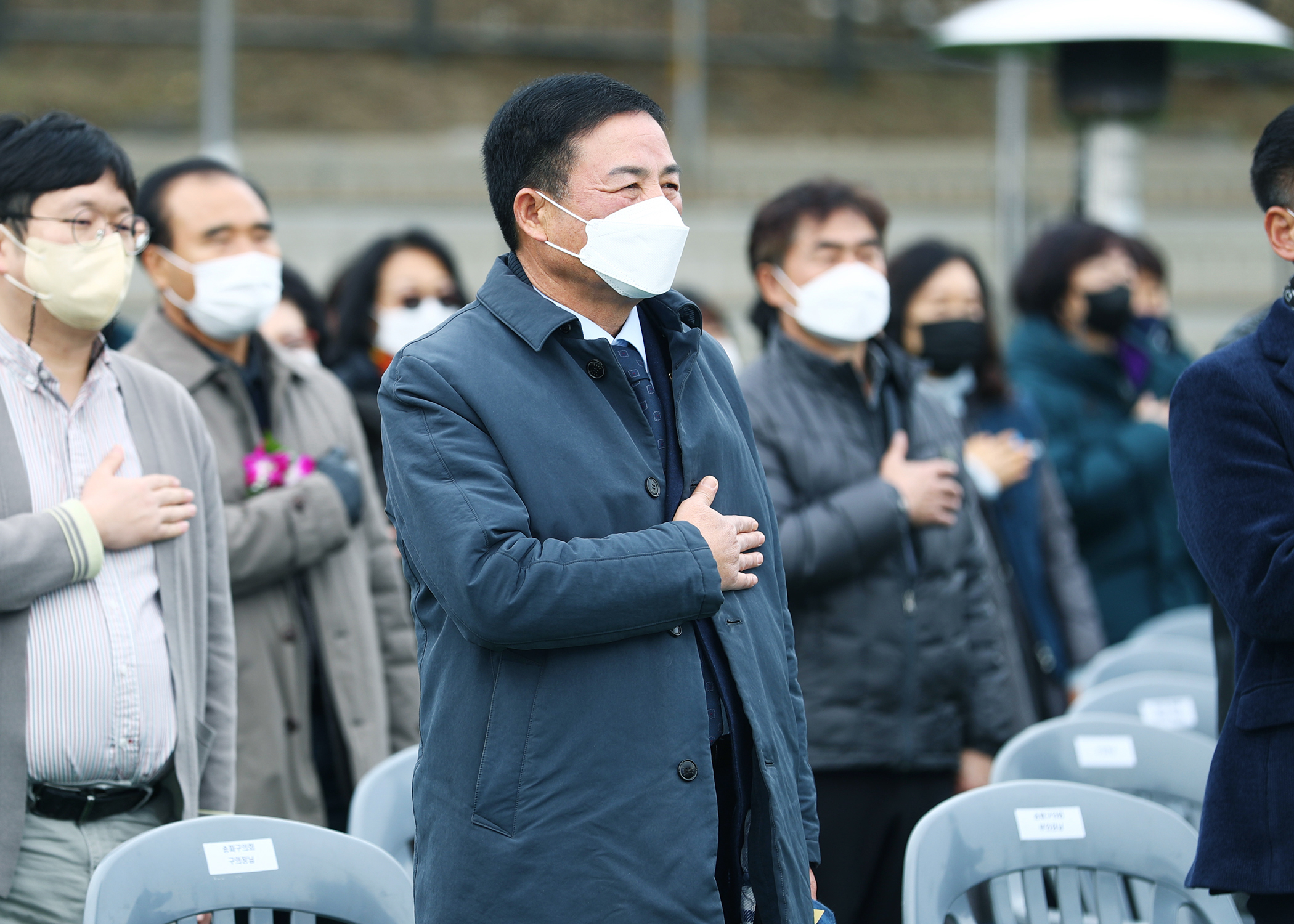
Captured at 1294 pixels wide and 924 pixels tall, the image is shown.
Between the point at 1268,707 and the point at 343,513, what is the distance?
2142 millimetres

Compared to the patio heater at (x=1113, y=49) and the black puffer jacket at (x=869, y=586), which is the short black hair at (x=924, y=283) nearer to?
the black puffer jacket at (x=869, y=586)

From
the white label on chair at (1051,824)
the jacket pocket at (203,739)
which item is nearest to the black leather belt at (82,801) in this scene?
the jacket pocket at (203,739)

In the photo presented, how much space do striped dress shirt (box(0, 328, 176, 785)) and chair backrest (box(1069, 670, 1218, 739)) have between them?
2.45 metres

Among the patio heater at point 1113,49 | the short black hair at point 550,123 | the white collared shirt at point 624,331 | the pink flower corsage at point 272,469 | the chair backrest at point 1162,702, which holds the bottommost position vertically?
the chair backrest at point 1162,702

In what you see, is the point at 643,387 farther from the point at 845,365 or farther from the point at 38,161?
the point at 845,365

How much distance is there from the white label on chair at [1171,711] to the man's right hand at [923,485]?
2.65ft

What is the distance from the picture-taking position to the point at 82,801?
2.67m

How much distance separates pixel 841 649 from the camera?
354 cm

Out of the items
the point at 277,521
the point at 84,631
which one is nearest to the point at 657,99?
the point at 277,521

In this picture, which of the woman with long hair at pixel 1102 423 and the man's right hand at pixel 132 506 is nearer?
the man's right hand at pixel 132 506

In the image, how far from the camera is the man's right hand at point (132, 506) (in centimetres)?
268

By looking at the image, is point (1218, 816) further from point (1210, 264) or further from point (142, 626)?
point (1210, 264)

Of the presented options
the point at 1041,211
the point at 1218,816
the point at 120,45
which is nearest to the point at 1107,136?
the point at 1218,816

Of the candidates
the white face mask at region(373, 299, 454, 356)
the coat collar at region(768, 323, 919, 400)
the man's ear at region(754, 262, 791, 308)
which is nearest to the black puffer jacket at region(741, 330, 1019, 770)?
the coat collar at region(768, 323, 919, 400)
